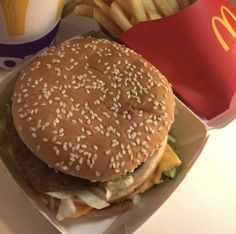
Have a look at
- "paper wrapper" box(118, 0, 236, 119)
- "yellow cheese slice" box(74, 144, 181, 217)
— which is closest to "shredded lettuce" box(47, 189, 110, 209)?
"yellow cheese slice" box(74, 144, 181, 217)

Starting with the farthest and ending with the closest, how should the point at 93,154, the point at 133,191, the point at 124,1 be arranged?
the point at 124,1 → the point at 133,191 → the point at 93,154

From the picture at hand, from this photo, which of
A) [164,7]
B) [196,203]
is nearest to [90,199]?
[196,203]

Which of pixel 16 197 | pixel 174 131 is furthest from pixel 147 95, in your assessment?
pixel 16 197

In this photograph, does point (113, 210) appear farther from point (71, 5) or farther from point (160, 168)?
point (71, 5)

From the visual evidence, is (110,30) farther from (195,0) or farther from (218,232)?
(218,232)

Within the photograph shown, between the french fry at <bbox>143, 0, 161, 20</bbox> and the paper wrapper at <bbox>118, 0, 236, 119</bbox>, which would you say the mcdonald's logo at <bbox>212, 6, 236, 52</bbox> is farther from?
the french fry at <bbox>143, 0, 161, 20</bbox>
